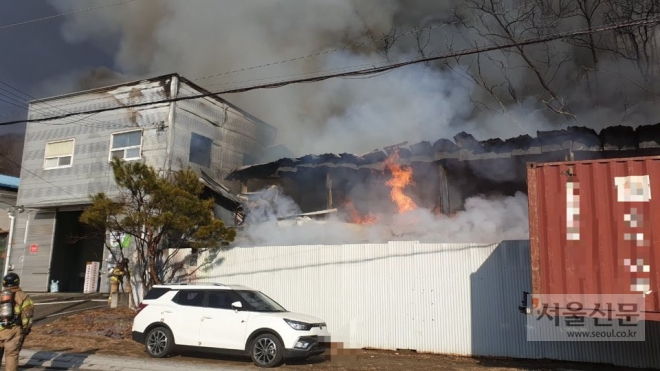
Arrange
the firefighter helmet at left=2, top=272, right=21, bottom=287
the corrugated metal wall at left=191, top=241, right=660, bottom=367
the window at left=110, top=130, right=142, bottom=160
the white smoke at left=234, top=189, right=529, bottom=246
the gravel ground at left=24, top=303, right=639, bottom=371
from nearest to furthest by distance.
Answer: the firefighter helmet at left=2, top=272, right=21, bottom=287, the gravel ground at left=24, top=303, right=639, bottom=371, the corrugated metal wall at left=191, top=241, right=660, bottom=367, the white smoke at left=234, top=189, right=529, bottom=246, the window at left=110, top=130, right=142, bottom=160

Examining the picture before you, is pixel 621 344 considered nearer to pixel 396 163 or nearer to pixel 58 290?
pixel 396 163

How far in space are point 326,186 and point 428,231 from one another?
4283 millimetres

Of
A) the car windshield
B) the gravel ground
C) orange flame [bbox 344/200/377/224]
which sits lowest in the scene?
the gravel ground

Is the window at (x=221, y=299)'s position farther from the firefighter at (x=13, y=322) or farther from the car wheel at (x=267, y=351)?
the firefighter at (x=13, y=322)

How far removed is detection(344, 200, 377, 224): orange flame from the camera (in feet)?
51.0

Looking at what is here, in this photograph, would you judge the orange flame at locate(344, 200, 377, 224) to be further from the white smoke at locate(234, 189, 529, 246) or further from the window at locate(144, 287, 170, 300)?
the window at locate(144, 287, 170, 300)

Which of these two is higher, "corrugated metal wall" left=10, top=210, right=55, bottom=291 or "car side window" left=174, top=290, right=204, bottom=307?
"corrugated metal wall" left=10, top=210, right=55, bottom=291

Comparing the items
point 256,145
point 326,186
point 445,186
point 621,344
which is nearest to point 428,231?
point 445,186

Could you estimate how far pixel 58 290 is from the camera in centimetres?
1906

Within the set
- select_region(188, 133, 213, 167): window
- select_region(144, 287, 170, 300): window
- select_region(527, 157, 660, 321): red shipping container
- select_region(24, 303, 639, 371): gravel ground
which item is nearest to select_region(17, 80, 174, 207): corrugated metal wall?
select_region(188, 133, 213, 167): window

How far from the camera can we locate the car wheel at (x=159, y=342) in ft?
29.9

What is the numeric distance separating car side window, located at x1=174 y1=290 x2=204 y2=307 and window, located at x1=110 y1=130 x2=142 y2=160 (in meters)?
9.20

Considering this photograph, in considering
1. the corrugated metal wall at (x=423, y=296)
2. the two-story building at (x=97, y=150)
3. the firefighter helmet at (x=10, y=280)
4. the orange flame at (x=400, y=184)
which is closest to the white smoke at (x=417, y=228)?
the orange flame at (x=400, y=184)

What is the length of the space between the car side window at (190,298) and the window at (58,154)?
38.1 feet
